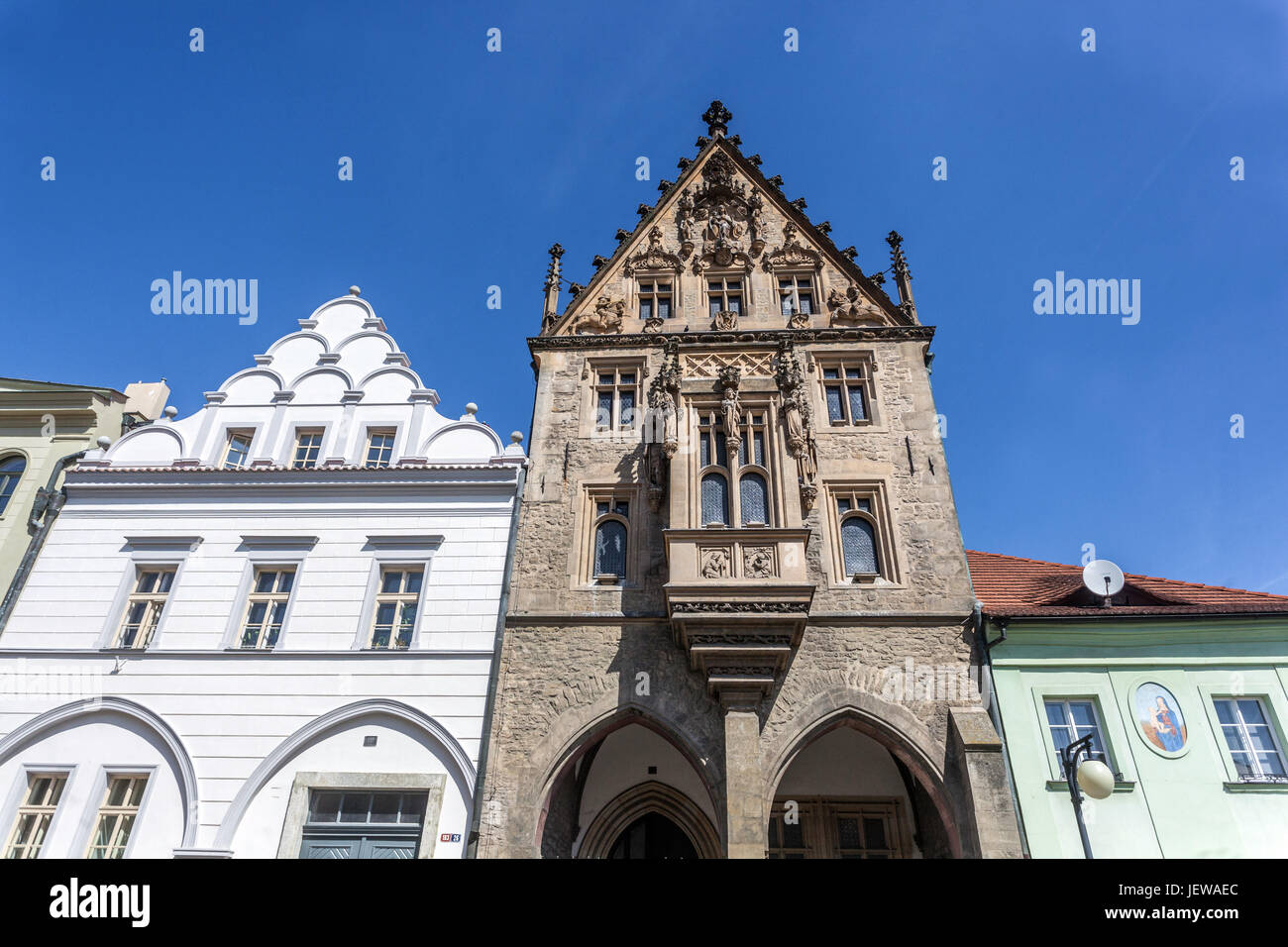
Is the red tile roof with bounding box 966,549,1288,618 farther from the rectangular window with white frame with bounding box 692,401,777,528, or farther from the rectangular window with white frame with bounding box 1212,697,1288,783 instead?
the rectangular window with white frame with bounding box 692,401,777,528

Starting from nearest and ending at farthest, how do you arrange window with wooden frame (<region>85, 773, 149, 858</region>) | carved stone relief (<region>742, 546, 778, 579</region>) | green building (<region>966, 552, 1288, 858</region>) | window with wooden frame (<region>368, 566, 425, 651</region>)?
green building (<region>966, 552, 1288, 858</region>) < window with wooden frame (<region>85, 773, 149, 858</region>) < carved stone relief (<region>742, 546, 778, 579</region>) < window with wooden frame (<region>368, 566, 425, 651</region>)

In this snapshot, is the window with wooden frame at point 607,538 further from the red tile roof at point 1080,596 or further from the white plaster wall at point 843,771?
the red tile roof at point 1080,596

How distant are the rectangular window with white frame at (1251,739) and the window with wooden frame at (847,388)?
7810 mm

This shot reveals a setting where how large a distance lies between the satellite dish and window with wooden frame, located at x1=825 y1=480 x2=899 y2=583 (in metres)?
3.27

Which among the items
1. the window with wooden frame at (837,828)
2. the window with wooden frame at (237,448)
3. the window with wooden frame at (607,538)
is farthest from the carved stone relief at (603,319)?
the window with wooden frame at (837,828)

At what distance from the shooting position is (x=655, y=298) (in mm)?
18516

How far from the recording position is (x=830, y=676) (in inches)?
510

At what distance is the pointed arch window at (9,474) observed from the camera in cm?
1580

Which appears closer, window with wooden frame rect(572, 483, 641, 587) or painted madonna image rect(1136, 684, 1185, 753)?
painted madonna image rect(1136, 684, 1185, 753)

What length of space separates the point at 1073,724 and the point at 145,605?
1642 cm

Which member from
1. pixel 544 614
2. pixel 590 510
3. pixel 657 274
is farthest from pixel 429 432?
pixel 657 274

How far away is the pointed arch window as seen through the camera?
15.8 meters

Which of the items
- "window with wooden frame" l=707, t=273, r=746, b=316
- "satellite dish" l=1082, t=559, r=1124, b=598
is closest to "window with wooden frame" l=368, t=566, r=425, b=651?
"window with wooden frame" l=707, t=273, r=746, b=316

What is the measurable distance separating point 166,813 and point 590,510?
856cm
